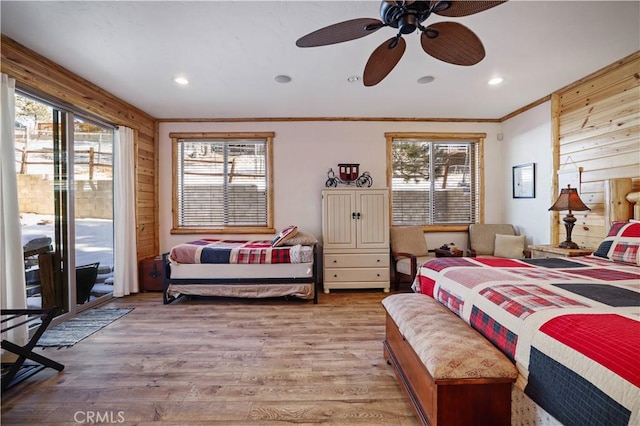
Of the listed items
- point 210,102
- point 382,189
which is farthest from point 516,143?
point 210,102

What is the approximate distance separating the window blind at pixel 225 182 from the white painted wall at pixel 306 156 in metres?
0.24

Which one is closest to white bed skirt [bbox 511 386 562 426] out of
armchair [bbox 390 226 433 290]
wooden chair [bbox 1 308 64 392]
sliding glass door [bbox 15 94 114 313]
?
armchair [bbox 390 226 433 290]

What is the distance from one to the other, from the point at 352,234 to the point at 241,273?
1.58 meters

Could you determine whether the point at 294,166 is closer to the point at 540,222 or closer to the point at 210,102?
the point at 210,102

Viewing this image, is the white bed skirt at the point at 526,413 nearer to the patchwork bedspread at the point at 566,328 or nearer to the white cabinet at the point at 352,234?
the patchwork bedspread at the point at 566,328

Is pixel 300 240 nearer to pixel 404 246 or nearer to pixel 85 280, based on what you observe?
pixel 404 246

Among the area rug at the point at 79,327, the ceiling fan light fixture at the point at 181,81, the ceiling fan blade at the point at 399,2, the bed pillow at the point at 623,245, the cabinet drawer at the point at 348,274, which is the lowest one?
the area rug at the point at 79,327

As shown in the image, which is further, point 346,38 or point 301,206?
point 301,206

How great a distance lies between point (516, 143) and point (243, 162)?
4.18 m

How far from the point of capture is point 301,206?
14.2 ft

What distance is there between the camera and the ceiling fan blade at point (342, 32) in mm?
1551

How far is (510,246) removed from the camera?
3875 mm

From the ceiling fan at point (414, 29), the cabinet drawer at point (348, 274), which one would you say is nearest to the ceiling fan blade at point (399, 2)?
the ceiling fan at point (414, 29)

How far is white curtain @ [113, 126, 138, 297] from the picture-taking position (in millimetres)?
3633
